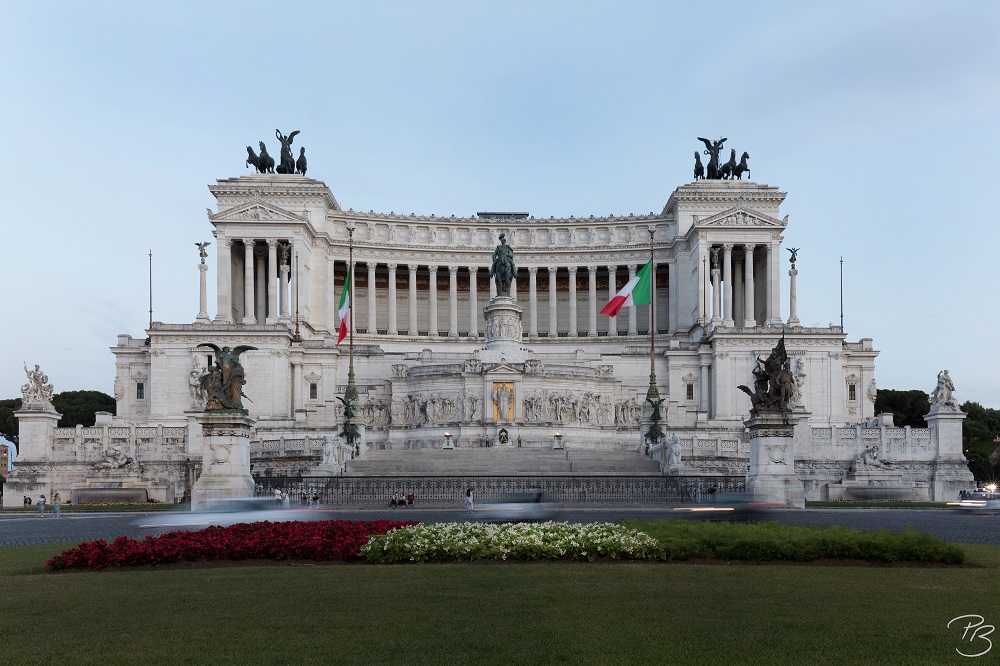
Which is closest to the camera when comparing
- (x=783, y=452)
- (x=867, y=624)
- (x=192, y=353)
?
(x=867, y=624)

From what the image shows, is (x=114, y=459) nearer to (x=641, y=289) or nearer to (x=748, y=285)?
(x=641, y=289)

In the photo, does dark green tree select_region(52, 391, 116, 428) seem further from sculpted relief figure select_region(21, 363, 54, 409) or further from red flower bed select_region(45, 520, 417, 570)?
red flower bed select_region(45, 520, 417, 570)

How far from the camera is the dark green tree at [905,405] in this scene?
108562 millimetres

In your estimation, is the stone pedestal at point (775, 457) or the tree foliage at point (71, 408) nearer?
the stone pedestal at point (775, 457)

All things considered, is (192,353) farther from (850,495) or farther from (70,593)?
(70,593)

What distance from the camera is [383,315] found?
364ft

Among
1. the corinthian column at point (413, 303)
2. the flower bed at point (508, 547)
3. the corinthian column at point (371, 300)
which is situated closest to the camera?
the flower bed at point (508, 547)

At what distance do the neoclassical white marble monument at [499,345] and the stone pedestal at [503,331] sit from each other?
0.64ft

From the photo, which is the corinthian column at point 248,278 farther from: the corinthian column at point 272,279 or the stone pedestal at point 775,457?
the stone pedestal at point 775,457

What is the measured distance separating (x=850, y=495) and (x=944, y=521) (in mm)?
19304

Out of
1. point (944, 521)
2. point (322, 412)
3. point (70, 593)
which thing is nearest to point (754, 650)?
point (70, 593)

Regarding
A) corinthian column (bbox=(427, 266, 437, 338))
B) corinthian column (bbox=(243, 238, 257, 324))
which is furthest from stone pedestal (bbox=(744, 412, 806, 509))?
corinthian column (bbox=(427, 266, 437, 338))

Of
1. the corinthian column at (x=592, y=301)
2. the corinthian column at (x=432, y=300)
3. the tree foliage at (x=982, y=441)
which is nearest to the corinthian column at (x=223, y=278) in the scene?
the corinthian column at (x=432, y=300)

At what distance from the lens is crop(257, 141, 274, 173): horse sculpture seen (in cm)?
10100
